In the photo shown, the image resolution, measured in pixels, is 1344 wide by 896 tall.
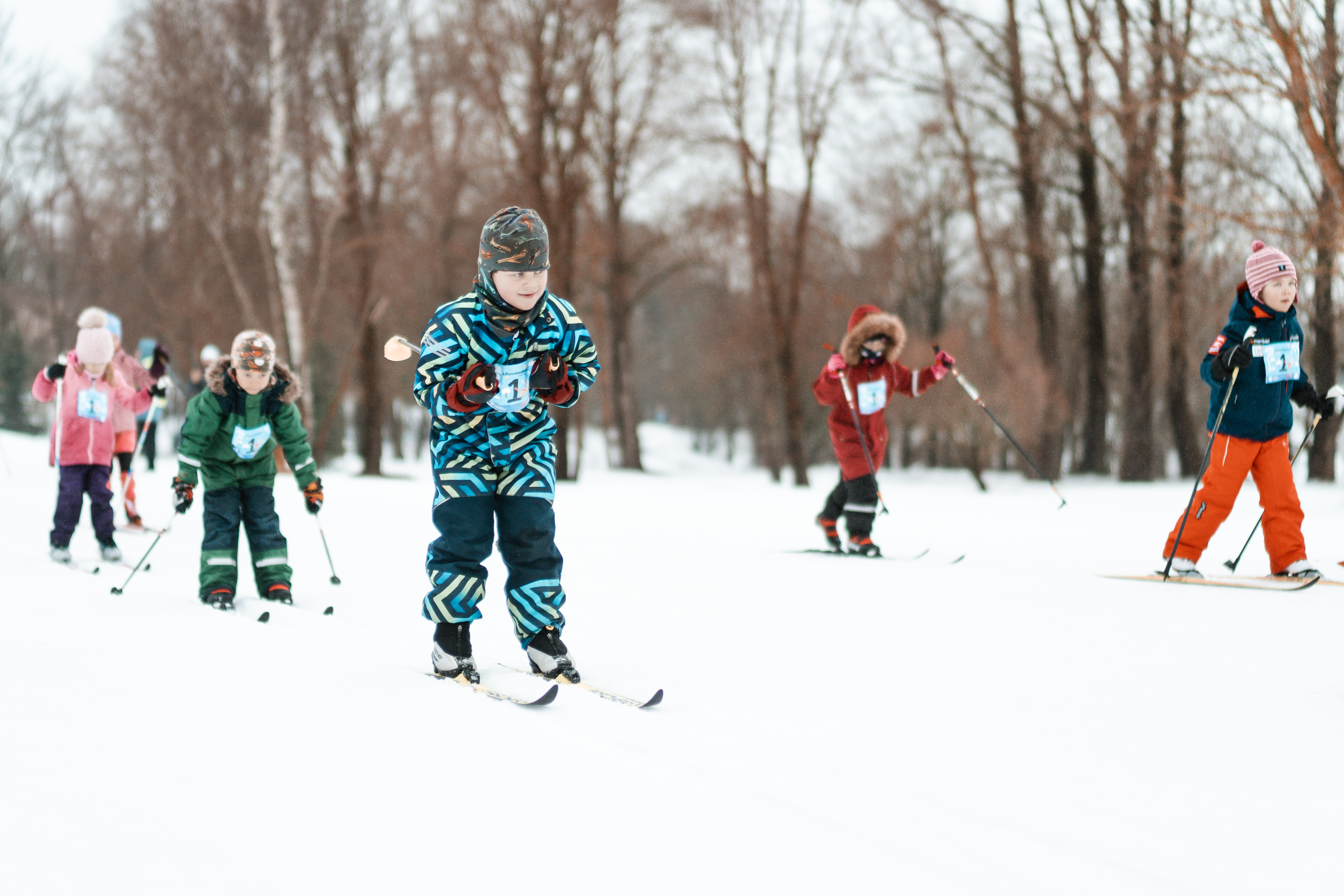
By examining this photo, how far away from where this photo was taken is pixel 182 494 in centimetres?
529

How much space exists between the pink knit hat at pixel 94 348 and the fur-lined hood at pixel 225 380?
2090 millimetres

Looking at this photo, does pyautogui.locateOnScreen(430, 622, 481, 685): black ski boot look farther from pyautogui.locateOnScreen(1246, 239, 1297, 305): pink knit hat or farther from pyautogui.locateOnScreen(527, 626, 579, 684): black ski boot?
pyautogui.locateOnScreen(1246, 239, 1297, 305): pink knit hat

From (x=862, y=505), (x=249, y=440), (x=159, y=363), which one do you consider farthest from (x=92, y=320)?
(x=862, y=505)

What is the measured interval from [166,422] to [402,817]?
4774cm

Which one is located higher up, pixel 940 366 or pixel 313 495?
pixel 940 366

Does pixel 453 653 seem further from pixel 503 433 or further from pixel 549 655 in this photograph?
pixel 503 433

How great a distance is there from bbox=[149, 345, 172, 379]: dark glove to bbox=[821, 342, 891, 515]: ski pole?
6.04 m

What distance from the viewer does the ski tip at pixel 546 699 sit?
326cm

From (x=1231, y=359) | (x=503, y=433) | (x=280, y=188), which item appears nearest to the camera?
(x=503, y=433)

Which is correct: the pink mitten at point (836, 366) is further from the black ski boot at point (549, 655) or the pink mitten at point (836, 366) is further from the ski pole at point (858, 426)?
the black ski boot at point (549, 655)

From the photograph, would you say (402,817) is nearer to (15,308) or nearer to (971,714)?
(971,714)

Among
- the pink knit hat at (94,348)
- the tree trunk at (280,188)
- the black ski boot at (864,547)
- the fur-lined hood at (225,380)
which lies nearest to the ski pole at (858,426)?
the black ski boot at (864,547)

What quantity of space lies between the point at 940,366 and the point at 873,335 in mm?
577

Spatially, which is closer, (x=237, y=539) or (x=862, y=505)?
(x=237, y=539)
